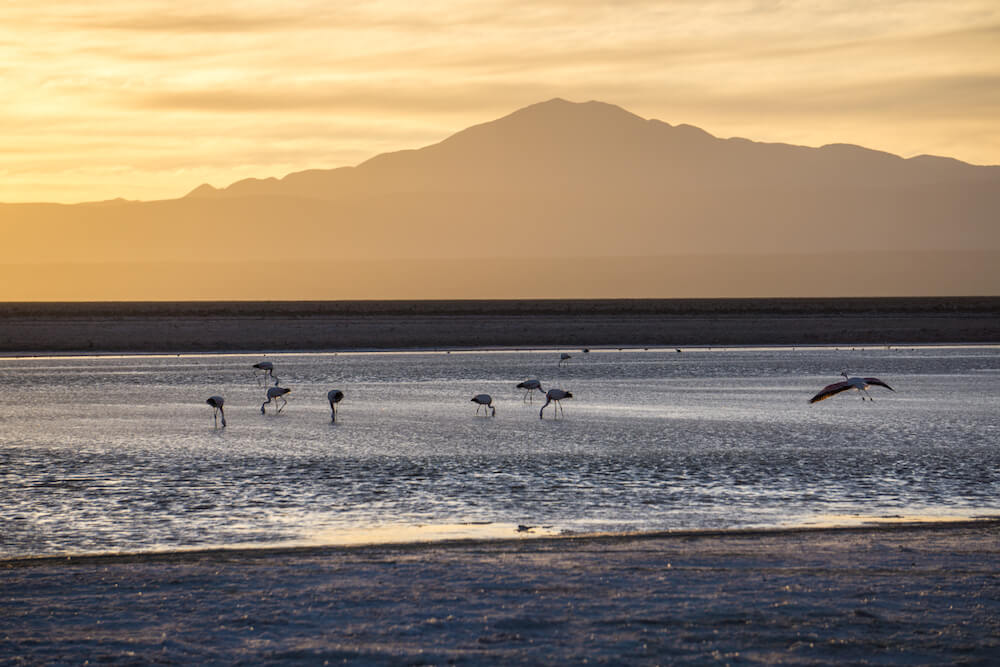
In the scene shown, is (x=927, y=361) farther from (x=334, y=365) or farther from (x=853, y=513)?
(x=853, y=513)

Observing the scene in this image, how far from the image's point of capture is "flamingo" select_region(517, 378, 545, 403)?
2712cm

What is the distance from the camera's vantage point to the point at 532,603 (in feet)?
30.4

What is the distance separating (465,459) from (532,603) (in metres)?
8.65

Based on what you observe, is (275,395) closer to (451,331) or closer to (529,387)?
(529,387)

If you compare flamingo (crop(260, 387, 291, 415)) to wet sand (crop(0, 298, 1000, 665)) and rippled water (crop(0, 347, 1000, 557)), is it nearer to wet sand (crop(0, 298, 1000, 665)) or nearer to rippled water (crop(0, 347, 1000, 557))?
rippled water (crop(0, 347, 1000, 557))

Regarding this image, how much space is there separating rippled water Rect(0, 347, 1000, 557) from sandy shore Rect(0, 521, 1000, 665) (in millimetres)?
1325

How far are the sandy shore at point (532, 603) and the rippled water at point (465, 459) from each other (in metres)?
1.32

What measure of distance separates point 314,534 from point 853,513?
6038mm

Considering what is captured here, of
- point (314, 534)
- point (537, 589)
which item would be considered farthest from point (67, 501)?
point (537, 589)

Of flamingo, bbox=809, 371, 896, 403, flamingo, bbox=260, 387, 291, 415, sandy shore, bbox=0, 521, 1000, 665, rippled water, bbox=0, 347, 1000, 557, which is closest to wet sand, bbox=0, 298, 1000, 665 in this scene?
sandy shore, bbox=0, 521, 1000, 665

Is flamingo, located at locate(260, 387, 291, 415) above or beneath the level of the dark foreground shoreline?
beneath

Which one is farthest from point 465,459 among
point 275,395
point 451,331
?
point 451,331

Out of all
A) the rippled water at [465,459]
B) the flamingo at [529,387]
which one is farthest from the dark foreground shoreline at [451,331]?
the flamingo at [529,387]

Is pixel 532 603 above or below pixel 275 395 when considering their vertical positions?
below
